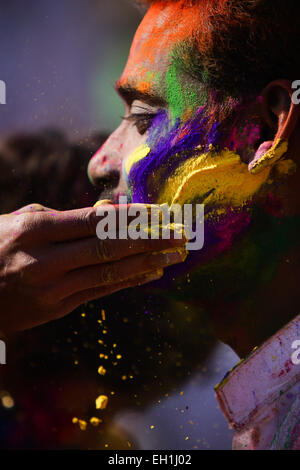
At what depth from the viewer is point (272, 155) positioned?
0.96m

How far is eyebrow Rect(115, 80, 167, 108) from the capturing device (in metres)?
1.09

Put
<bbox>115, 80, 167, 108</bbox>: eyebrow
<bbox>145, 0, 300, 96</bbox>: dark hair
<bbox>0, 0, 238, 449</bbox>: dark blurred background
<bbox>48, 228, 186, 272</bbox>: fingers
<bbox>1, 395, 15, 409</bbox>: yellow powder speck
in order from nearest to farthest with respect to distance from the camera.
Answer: <bbox>48, 228, 186, 272</bbox>: fingers < <bbox>145, 0, 300, 96</bbox>: dark hair < <bbox>115, 80, 167, 108</bbox>: eyebrow < <bbox>0, 0, 238, 449</bbox>: dark blurred background < <bbox>1, 395, 15, 409</bbox>: yellow powder speck

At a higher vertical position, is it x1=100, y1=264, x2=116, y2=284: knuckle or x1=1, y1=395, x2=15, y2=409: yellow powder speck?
x1=100, y1=264, x2=116, y2=284: knuckle

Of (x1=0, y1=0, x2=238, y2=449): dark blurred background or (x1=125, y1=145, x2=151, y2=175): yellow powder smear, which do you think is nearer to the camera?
(x1=125, y1=145, x2=151, y2=175): yellow powder smear

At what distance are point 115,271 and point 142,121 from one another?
42 centimetres

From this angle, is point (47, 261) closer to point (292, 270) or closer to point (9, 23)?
point (292, 270)

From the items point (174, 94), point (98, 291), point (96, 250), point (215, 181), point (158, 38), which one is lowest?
point (98, 291)

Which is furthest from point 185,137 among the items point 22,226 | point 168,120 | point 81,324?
point 81,324

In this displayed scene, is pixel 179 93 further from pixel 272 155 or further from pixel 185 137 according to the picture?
pixel 272 155

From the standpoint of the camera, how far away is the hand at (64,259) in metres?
Result: 0.90

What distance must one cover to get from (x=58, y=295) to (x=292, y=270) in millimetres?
534

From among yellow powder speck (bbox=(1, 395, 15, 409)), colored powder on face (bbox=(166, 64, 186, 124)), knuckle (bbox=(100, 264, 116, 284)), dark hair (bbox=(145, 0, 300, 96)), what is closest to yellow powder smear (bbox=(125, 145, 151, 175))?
colored powder on face (bbox=(166, 64, 186, 124))

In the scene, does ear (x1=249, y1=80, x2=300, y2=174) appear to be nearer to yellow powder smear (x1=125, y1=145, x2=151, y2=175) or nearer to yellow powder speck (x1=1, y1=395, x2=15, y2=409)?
yellow powder smear (x1=125, y1=145, x2=151, y2=175)

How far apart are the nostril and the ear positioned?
36cm
